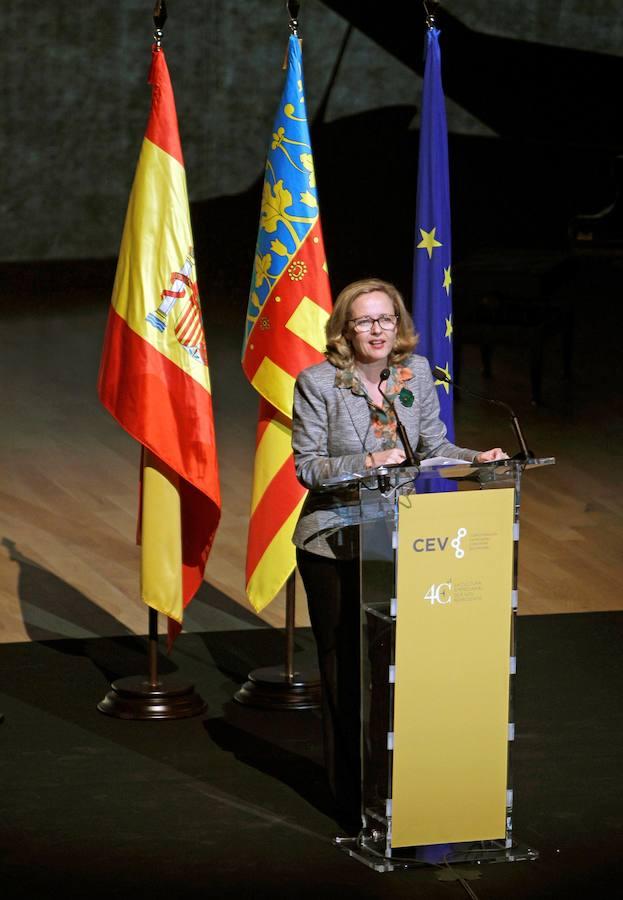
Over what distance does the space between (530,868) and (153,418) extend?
1776 mm

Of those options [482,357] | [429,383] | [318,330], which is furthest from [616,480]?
[429,383]

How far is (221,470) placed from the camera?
752 cm

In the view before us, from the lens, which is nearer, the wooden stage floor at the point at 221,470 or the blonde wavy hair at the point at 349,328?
the blonde wavy hair at the point at 349,328

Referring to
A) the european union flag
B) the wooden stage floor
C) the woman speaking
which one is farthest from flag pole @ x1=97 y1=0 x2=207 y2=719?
the woman speaking

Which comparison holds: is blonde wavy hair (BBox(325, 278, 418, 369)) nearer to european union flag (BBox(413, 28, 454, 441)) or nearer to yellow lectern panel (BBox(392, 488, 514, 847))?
yellow lectern panel (BBox(392, 488, 514, 847))

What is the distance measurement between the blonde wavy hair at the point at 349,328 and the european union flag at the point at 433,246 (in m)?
1.35

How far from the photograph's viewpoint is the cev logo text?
351cm

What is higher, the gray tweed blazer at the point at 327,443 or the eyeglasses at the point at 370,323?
the eyeglasses at the point at 370,323

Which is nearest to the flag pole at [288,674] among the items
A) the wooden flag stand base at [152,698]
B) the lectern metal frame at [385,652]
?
the wooden flag stand base at [152,698]

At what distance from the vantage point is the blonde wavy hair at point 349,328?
3760mm

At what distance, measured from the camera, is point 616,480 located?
765cm

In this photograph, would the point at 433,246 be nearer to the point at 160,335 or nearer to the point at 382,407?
the point at 160,335

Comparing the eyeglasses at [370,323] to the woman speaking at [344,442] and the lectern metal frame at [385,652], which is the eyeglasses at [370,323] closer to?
the woman speaking at [344,442]

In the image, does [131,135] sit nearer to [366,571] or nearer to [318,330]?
[318,330]
